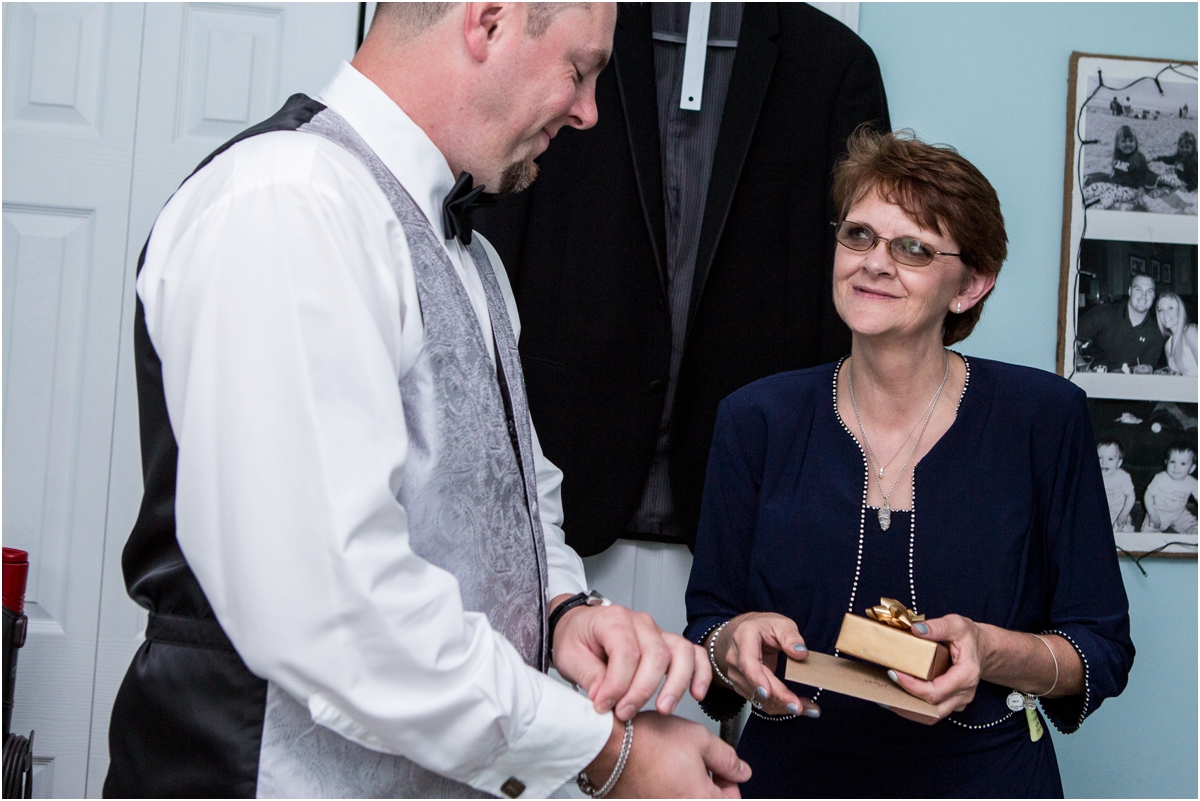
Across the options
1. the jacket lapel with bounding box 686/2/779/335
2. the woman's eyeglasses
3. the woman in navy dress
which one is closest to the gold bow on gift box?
the woman in navy dress

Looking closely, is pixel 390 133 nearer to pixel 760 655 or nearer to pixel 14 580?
pixel 760 655

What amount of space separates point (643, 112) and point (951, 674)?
1324 mm

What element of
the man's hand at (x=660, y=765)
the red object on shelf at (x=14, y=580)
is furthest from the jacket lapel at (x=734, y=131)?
the red object on shelf at (x=14, y=580)

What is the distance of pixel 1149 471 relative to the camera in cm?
255

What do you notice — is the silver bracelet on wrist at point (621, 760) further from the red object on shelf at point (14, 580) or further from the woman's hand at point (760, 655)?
the red object on shelf at point (14, 580)

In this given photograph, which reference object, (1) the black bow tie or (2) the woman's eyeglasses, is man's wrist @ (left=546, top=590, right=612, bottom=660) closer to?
Answer: (1) the black bow tie

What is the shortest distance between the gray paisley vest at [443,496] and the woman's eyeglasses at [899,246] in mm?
911

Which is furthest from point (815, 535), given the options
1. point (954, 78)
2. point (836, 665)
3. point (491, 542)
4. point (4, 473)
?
point (4, 473)

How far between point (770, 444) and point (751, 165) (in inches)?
27.5

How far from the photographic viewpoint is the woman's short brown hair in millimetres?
1755

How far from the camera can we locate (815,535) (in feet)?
5.69

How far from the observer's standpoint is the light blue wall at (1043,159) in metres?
2.42

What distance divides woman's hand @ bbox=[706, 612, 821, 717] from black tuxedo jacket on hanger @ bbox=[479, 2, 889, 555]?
0.58 m

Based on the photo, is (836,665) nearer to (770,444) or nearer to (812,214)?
(770,444)
